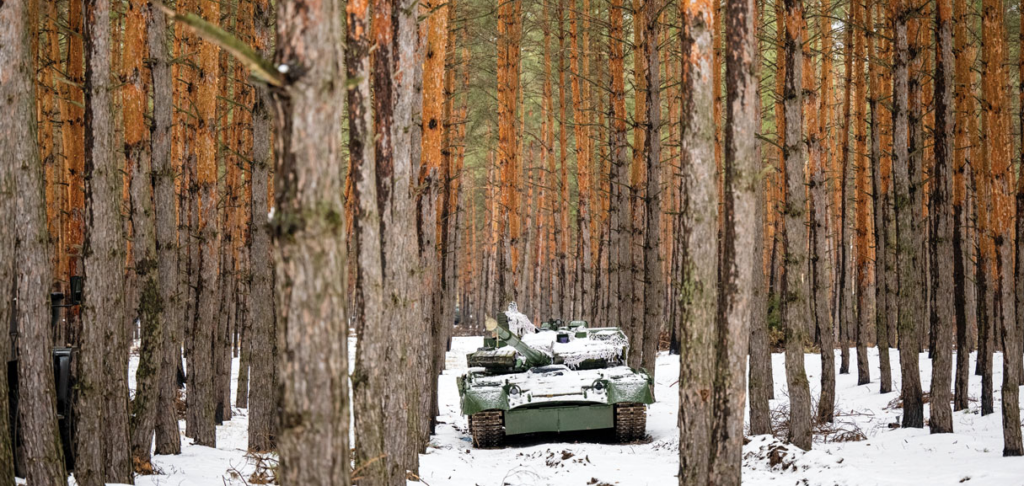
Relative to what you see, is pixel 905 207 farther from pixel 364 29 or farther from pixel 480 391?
pixel 364 29

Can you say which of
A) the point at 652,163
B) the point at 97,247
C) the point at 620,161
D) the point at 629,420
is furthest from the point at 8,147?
the point at 620,161

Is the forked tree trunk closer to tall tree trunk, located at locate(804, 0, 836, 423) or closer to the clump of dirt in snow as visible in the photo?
the clump of dirt in snow

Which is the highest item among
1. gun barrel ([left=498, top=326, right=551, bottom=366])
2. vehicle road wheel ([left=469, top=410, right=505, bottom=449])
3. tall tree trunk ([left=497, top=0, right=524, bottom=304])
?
tall tree trunk ([left=497, top=0, right=524, bottom=304])

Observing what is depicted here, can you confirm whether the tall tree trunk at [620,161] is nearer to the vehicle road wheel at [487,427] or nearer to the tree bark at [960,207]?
the vehicle road wheel at [487,427]

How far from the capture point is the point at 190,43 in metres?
13.0

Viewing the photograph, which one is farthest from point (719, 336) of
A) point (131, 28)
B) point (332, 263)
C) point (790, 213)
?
point (131, 28)

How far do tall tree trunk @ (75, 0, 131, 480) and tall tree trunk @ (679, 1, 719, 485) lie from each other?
4594 mm

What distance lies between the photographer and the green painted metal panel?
1100 centimetres

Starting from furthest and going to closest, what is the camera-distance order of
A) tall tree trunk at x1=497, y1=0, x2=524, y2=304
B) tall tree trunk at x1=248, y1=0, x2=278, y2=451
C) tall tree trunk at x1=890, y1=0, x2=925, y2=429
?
1. tall tree trunk at x1=497, y1=0, x2=524, y2=304
2. tall tree trunk at x1=890, y1=0, x2=925, y2=429
3. tall tree trunk at x1=248, y1=0, x2=278, y2=451

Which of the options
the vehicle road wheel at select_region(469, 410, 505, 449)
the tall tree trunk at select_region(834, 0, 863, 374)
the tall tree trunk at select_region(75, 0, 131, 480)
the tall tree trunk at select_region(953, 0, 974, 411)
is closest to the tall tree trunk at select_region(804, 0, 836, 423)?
the tall tree trunk at select_region(834, 0, 863, 374)

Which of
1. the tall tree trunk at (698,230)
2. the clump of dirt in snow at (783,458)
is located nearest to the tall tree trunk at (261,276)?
the tall tree trunk at (698,230)

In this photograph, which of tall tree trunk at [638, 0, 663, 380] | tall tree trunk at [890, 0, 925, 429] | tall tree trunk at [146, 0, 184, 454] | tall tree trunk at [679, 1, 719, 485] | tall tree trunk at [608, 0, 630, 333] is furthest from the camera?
tall tree trunk at [608, 0, 630, 333]

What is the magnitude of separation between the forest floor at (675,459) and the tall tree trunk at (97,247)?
0.87 metres

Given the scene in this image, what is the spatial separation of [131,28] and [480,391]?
6090mm
